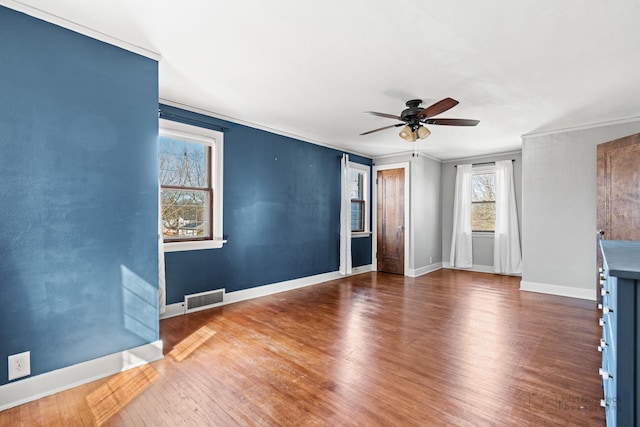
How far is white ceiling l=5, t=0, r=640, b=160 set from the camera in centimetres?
204

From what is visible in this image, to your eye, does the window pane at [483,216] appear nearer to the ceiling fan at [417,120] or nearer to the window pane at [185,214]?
the ceiling fan at [417,120]

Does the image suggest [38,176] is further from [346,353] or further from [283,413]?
[346,353]

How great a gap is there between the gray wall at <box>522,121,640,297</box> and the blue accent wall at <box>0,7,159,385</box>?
17.6 ft

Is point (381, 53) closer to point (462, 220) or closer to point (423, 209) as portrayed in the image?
point (423, 209)

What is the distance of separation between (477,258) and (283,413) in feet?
20.3

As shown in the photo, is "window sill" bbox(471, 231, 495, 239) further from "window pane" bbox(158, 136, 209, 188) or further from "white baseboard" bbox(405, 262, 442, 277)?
"window pane" bbox(158, 136, 209, 188)

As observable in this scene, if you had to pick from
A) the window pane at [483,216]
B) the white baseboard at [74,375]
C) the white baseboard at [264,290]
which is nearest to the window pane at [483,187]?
the window pane at [483,216]

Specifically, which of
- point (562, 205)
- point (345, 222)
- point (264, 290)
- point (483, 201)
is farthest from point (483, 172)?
point (264, 290)

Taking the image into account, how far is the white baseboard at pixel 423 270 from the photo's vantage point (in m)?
6.21

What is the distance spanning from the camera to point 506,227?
246 inches

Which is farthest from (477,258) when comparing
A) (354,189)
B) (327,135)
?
(327,135)

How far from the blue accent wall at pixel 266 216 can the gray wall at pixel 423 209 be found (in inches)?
60.9

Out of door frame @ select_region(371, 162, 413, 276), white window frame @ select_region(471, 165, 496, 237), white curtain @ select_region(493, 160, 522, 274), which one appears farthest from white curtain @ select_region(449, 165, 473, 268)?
door frame @ select_region(371, 162, 413, 276)

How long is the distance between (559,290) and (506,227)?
1812mm
